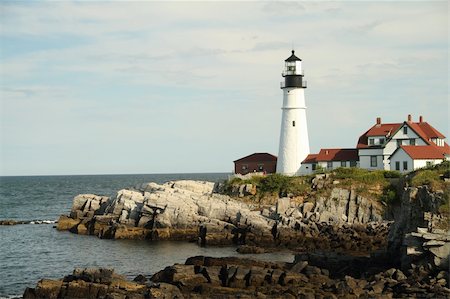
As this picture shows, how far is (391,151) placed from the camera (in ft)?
161

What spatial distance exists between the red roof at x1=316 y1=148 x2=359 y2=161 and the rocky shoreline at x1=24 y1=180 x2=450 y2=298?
819 cm

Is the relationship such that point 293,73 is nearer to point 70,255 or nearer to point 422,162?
point 422,162

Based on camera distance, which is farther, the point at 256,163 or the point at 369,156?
the point at 256,163

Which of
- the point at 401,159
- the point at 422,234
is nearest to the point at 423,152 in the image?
the point at 401,159

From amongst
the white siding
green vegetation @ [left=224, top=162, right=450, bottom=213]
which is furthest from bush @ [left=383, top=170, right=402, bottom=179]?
the white siding

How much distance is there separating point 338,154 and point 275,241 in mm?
17607

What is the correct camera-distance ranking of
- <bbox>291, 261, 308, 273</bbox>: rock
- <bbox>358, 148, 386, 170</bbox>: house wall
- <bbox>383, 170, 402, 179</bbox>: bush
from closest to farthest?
<bbox>291, 261, 308, 273</bbox>: rock < <bbox>383, 170, 402, 179</bbox>: bush < <bbox>358, 148, 386, 170</bbox>: house wall

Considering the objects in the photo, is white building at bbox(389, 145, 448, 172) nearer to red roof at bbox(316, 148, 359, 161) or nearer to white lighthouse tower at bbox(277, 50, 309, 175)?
red roof at bbox(316, 148, 359, 161)

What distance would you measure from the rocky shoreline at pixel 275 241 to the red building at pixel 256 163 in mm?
6264

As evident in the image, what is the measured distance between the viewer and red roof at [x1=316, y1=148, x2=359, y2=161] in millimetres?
50781

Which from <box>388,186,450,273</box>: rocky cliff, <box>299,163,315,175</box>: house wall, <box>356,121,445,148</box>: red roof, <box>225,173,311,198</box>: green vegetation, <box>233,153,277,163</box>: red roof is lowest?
<box>388,186,450,273</box>: rocky cliff

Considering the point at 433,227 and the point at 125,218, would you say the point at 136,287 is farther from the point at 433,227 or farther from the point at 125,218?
the point at 125,218

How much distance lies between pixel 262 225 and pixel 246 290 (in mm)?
14796

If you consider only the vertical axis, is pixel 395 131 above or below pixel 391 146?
above
